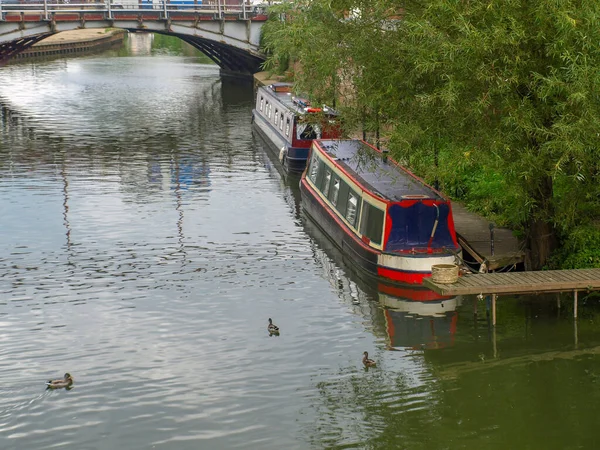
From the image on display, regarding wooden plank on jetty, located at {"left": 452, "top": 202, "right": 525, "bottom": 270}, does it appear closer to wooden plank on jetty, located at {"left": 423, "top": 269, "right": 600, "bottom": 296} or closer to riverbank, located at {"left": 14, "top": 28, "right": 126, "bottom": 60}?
wooden plank on jetty, located at {"left": 423, "top": 269, "right": 600, "bottom": 296}

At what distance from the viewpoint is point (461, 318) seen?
74.7 feet

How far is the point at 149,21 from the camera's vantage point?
2662 inches

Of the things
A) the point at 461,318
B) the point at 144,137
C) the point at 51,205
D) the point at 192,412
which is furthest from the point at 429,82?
the point at 144,137

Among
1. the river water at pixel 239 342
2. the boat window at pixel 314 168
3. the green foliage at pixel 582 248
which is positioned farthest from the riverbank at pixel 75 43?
the green foliage at pixel 582 248

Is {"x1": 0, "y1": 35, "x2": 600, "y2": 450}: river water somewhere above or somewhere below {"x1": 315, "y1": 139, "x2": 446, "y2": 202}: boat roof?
below

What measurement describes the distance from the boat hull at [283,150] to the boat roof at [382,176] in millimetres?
8112

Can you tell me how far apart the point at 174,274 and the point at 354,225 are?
482 centimetres

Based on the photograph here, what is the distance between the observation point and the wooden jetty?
68.5 ft

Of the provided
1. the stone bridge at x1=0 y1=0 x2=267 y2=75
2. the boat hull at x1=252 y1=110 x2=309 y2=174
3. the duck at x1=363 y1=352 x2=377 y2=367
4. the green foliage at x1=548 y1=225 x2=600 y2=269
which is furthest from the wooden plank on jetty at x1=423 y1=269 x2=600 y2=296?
the stone bridge at x1=0 y1=0 x2=267 y2=75

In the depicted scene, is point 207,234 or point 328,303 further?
point 207,234

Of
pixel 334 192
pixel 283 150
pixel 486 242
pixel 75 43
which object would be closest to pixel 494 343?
pixel 486 242

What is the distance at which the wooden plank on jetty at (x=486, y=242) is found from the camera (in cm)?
2397

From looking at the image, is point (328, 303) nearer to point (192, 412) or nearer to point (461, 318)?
point (461, 318)

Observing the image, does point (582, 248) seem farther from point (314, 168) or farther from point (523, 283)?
point (314, 168)
